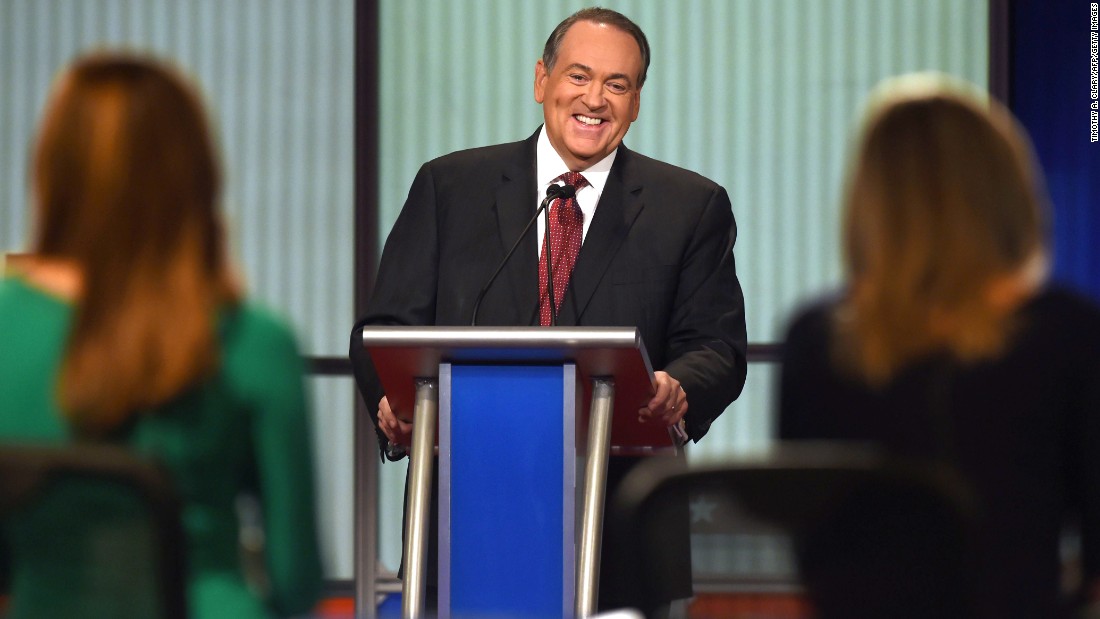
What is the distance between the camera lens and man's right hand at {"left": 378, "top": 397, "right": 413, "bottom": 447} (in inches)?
112

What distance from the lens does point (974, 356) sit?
5.48ft

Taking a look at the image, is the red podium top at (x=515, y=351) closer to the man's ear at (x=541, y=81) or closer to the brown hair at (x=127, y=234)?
the brown hair at (x=127, y=234)

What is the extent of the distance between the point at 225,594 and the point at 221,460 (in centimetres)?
14

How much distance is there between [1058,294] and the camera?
1.72 m

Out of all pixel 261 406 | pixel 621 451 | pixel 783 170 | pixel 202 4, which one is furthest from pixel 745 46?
pixel 261 406

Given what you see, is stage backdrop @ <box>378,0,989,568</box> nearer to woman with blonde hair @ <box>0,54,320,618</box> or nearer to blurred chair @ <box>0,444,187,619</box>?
woman with blonde hair @ <box>0,54,320,618</box>

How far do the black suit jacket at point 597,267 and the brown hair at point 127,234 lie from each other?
5.11 ft

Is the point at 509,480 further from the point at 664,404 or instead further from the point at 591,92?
the point at 591,92

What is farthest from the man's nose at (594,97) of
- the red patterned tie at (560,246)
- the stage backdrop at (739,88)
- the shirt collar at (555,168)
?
the stage backdrop at (739,88)

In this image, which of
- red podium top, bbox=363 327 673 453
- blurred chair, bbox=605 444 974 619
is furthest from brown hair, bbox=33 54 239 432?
red podium top, bbox=363 327 673 453

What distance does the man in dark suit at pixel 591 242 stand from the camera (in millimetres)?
3258

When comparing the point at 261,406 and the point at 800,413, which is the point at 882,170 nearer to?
the point at 800,413

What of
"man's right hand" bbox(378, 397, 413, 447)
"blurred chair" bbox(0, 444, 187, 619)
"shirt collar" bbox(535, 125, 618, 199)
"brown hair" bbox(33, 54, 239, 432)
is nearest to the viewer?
"blurred chair" bbox(0, 444, 187, 619)

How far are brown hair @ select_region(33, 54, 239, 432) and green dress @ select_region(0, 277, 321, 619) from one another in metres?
0.03
